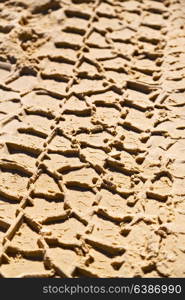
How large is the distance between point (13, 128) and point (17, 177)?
0.40 meters

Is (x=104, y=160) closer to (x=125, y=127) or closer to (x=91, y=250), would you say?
(x=125, y=127)

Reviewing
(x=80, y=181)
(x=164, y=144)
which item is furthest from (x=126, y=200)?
(x=164, y=144)

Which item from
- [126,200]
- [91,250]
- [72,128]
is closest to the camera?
[91,250]

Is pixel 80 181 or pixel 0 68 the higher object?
pixel 0 68

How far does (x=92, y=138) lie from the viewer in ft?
10.2

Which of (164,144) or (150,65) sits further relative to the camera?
(150,65)

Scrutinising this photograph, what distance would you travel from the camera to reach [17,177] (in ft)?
9.47

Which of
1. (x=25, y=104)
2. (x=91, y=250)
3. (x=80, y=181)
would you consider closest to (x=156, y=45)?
(x=25, y=104)

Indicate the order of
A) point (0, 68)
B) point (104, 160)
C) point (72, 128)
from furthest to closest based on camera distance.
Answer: point (0, 68)
point (72, 128)
point (104, 160)

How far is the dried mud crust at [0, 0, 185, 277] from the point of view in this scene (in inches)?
99.8

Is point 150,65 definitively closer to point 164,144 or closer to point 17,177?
point 164,144

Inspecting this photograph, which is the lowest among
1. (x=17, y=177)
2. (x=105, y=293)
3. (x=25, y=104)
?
(x=105, y=293)

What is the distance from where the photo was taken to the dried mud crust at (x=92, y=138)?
2.54m

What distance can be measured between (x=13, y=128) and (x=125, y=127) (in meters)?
0.70
